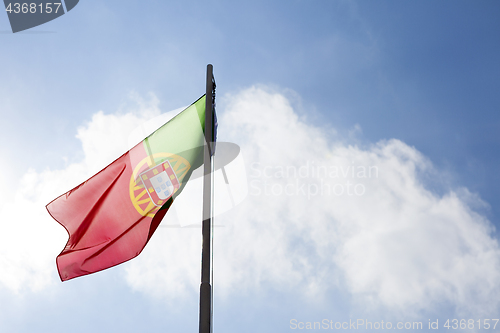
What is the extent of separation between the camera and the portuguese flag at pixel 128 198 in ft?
33.3

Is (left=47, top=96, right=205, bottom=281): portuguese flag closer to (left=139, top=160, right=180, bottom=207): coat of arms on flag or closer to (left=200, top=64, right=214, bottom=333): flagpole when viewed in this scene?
(left=139, top=160, right=180, bottom=207): coat of arms on flag

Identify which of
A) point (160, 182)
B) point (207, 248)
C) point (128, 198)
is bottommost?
point (207, 248)

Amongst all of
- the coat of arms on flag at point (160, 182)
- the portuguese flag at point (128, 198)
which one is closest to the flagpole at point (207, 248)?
the portuguese flag at point (128, 198)

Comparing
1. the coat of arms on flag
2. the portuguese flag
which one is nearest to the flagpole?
the portuguese flag

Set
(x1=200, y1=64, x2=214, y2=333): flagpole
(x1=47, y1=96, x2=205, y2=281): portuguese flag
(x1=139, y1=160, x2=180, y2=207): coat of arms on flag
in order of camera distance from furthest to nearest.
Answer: (x1=139, y1=160, x2=180, y2=207): coat of arms on flag < (x1=47, y1=96, x2=205, y2=281): portuguese flag < (x1=200, y1=64, x2=214, y2=333): flagpole

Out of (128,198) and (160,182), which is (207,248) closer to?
(160,182)

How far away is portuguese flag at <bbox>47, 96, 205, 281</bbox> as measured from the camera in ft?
33.3

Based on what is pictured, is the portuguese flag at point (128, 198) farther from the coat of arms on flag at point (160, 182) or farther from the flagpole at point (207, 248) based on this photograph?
the flagpole at point (207, 248)

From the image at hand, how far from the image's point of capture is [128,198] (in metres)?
10.7

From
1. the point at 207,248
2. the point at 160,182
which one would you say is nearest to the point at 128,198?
the point at 160,182

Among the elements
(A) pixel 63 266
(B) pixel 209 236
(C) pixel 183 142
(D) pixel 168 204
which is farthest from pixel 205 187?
(A) pixel 63 266

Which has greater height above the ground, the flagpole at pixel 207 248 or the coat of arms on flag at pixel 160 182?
the coat of arms on flag at pixel 160 182

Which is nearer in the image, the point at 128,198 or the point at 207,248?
the point at 207,248

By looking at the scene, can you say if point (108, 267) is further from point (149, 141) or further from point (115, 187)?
point (149, 141)
